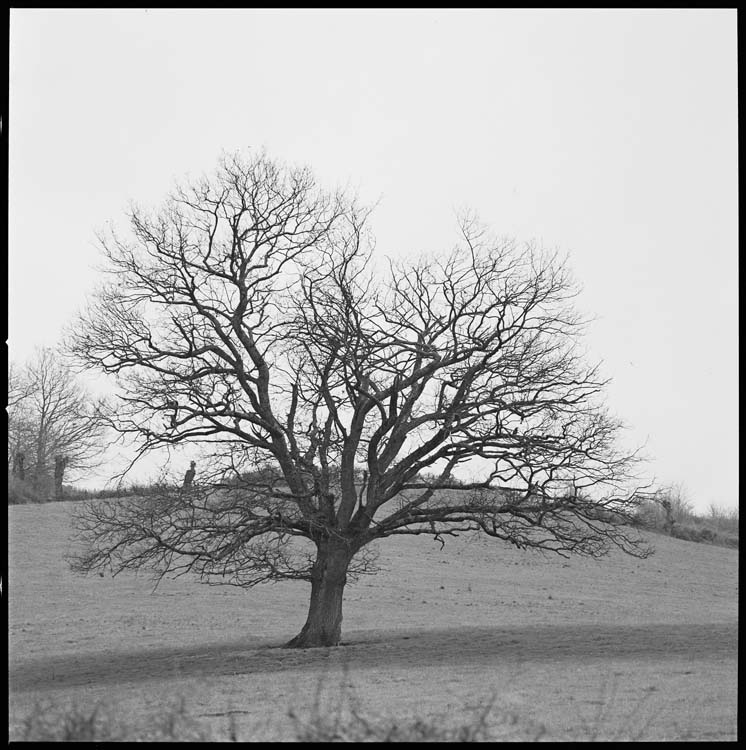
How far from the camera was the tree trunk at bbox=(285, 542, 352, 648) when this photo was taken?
24.7m

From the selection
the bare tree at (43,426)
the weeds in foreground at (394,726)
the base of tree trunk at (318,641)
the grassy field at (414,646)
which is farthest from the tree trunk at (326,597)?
the bare tree at (43,426)

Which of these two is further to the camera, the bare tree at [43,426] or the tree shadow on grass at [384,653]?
the bare tree at [43,426]

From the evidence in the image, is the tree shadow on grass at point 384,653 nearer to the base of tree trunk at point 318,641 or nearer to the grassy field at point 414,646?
the grassy field at point 414,646

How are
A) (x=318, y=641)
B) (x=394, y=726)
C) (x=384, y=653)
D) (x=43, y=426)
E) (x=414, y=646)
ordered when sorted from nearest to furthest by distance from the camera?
1. (x=394, y=726)
2. (x=384, y=653)
3. (x=318, y=641)
4. (x=414, y=646)
5. (x=43, y=426)

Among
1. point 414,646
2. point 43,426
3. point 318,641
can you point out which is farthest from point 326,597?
point 43,426

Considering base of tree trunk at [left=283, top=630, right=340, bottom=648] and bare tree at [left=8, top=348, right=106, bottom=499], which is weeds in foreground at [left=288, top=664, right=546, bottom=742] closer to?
base of tree trunk at [left=283, top=630, right=340, bottom=648]

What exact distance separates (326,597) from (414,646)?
3409 millimetres

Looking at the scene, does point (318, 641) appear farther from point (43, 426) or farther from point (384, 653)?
point (43, 426)

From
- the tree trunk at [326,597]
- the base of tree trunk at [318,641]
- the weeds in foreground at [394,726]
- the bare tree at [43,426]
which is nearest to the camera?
the weeds in foreground at [394,726]

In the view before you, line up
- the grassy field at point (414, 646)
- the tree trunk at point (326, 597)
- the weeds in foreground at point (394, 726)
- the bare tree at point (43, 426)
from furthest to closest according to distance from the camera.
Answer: the bare tree at point (43, 426), the tree trunk at point (326, 597), the grassy field at point (414, 646), the weeds in foreground at point (394, 726)

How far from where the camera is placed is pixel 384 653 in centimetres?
2492

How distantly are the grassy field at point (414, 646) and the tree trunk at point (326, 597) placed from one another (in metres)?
0.72

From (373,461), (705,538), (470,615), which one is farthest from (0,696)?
(705,538)

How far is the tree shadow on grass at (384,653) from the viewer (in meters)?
22.7
